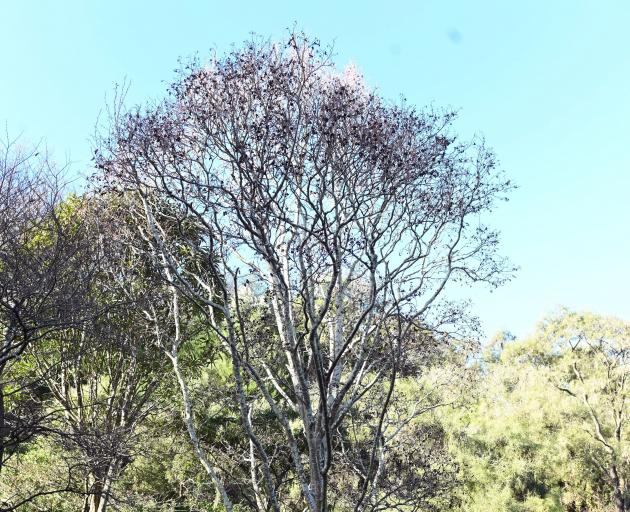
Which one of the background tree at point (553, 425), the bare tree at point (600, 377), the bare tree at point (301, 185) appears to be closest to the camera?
the bare tree at point (301, 185)

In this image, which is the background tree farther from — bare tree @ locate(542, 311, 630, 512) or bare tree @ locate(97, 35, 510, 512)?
bare tree @ locate(97, 35, 510, 512)

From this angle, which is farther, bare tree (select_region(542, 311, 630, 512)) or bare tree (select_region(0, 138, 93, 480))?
bare tree (select_region(542, 311, 630, 512))

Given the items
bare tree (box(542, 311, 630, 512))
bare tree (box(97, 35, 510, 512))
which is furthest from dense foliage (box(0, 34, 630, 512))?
bare tree (box(542, 311, 630, 512))

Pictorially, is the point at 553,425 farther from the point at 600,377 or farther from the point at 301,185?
the point at 301,185

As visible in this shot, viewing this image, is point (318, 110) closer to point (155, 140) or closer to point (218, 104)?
point (218, 104)

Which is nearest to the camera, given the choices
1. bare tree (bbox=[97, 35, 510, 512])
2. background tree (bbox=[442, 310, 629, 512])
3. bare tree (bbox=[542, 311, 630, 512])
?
bare tree (bbox=[97, 35, 510, 512])

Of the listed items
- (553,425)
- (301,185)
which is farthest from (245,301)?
(553,425)

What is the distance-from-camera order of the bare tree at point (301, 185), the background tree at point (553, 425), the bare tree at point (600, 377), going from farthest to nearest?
1. the bare tree at point (600, 377)
2. the background tree at point (553, 425)
3. the bare tree at point (301, 185)

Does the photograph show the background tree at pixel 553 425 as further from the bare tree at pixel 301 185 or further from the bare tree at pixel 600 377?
the bare tree at pixel 301 185

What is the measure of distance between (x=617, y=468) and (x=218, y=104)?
1482 centimetres

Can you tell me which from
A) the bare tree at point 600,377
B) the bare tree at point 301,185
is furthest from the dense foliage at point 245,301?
the bare tree at point 600,377

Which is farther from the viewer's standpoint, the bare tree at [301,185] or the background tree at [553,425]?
the background tree at [553,425]

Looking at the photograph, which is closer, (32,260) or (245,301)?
(32,260)

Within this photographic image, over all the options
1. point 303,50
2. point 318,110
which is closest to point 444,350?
point 318,110
